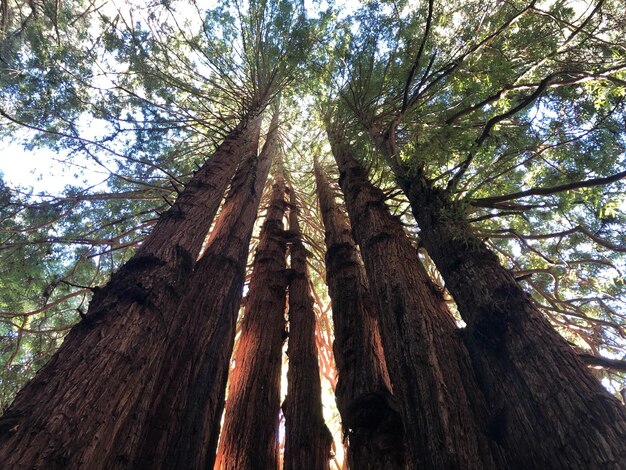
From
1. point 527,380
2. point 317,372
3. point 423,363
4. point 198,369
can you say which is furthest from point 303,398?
point 527,380

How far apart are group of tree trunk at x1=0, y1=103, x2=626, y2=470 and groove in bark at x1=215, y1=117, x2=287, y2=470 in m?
0.02

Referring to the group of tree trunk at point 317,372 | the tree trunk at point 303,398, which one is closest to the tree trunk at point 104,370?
the group of tree trunk at point 317,372

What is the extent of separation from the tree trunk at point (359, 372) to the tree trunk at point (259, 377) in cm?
76

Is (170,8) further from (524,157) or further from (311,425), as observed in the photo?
(311,425)

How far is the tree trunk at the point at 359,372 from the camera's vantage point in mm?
2695

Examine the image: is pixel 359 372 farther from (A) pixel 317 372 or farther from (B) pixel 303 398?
(A) pixel 317 372

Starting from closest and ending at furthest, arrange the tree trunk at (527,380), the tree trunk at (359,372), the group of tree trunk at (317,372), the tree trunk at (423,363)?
the tree trunk at (527,380) → the group of tree trunk at (317,372) → the tree trunk at (423,363) → the tree trunk at (359,372)

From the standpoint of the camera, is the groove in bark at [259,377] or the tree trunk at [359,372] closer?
the tree trunk at [359,372]

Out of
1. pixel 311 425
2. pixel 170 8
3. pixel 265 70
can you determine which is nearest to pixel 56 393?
pixel 311 425

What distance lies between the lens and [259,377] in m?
3.98

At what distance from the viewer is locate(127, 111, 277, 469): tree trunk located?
9.08 ft

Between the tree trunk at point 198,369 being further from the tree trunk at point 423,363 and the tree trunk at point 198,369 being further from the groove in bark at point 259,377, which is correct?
the tree trunk at point 423,363

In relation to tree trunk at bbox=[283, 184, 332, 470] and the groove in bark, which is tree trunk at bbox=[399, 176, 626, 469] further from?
the groove in bark

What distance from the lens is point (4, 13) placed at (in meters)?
5.05
